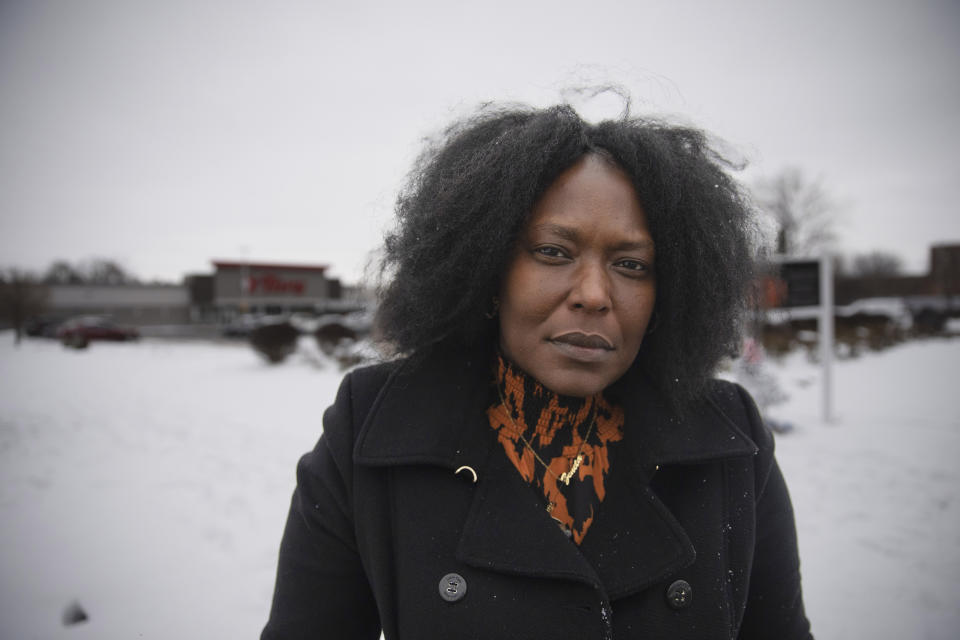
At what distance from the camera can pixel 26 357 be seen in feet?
41.3

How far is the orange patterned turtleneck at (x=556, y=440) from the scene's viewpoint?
132cm

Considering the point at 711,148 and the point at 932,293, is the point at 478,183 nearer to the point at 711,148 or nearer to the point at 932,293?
the point at 711,148

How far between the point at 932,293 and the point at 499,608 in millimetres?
59397

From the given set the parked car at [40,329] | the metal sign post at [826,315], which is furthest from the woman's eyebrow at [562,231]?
the parked car at [40,329]

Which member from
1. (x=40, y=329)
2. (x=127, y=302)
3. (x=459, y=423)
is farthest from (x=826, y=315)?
(x=127, y=302)

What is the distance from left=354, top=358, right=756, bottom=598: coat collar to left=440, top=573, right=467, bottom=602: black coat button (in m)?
0.05

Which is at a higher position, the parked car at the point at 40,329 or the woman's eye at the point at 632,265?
the woman's eye at the point at 632,265

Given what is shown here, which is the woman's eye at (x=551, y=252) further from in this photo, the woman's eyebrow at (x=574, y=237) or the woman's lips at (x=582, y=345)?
the woman's lips at (x=582, y=345)

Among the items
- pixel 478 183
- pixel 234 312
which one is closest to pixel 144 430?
pixel 478 183

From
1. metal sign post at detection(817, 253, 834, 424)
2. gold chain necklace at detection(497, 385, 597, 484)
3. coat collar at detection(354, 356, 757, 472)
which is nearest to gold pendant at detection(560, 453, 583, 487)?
gold chain necklace at detection(497, 385, 597, 484)

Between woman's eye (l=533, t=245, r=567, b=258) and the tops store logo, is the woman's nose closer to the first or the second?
woman's eye (l=533, t=245, r=567, b=258)

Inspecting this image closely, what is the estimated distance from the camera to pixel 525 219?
1.33 metres

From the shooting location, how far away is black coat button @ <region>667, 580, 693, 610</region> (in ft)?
3.97

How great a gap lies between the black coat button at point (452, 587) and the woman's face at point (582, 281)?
497mm
